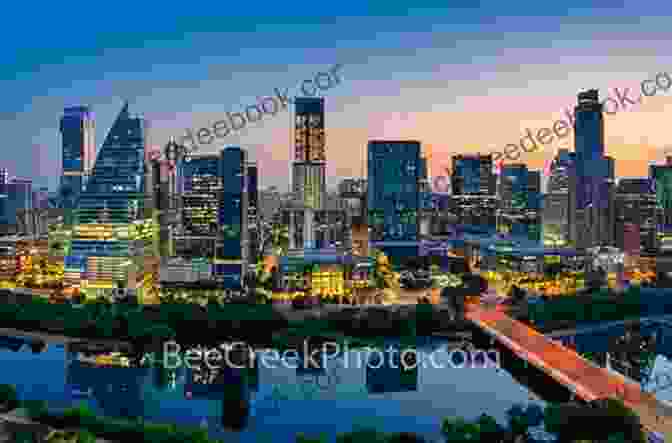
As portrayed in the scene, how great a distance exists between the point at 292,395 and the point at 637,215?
2992 cm

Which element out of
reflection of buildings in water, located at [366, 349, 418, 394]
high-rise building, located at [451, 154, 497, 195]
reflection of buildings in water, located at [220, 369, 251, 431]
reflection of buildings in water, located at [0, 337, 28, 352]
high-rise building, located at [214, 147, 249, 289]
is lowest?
reflection of buildings in water, located at [366, 349, 418, 394]

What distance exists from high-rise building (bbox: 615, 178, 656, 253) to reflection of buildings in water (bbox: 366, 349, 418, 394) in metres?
23.3

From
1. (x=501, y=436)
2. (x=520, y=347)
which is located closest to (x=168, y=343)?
(x=520, y=347)

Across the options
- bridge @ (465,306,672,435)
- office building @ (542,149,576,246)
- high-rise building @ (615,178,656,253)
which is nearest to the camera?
bridge @ (465,306,672,435)

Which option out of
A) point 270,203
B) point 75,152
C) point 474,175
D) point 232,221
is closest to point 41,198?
point 75,152

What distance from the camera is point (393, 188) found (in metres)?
34.3

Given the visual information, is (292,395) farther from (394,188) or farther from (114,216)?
(394,188)

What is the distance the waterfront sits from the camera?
9516 millimetres

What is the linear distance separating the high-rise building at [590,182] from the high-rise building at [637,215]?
0.54m

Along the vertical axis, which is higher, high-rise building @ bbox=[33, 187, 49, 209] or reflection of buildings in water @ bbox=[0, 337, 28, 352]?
high-rise building @ bbox=[33, 187, 49, 209]

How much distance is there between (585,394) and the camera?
33.0 ft

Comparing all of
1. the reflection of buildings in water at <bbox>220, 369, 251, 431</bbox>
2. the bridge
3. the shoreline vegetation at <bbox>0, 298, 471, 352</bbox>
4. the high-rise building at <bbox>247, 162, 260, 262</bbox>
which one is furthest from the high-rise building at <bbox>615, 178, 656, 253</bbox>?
the reflection of buildings in water at <bbox>220, 369, 251, 431</bbox>

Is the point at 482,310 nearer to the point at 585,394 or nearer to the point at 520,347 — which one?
the point at 520,347

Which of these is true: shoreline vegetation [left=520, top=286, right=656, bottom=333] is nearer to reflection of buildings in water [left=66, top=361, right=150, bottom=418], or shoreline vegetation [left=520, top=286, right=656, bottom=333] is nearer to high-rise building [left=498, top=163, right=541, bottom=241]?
reflection of buildings in water [left=66, top=361, right=150, bottom=418]
